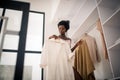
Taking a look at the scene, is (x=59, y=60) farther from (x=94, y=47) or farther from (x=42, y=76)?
(x=42, y=76)

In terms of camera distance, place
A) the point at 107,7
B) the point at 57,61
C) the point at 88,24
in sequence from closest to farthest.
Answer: the point at 107,7 → the point at 57,61 → the point at 88,24

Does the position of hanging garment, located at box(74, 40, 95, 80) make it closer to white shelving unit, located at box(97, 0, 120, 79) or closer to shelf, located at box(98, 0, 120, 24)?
white shelving unit, located at box(97, 0, 120, 79)

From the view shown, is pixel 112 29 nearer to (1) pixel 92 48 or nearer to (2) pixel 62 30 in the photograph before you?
(1) pixel 92 48

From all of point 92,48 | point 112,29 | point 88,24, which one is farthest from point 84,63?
point 88,24

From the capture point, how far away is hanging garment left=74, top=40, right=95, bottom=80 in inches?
55.1

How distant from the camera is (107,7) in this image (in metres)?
1.51

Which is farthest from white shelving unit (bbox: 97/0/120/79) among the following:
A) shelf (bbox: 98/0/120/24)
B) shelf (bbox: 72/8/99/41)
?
shelf (bbox: 72/8/99/41)

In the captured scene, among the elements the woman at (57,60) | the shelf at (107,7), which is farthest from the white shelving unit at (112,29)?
the woman at (57,60)

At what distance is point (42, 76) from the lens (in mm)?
2369

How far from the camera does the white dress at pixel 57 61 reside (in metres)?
1.52

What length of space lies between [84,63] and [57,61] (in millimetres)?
350

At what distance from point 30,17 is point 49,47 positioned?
1.50m

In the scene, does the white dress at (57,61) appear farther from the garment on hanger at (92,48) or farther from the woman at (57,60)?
the garment on hanger at (92,48)

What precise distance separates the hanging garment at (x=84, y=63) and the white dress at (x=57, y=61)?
0.41ft
